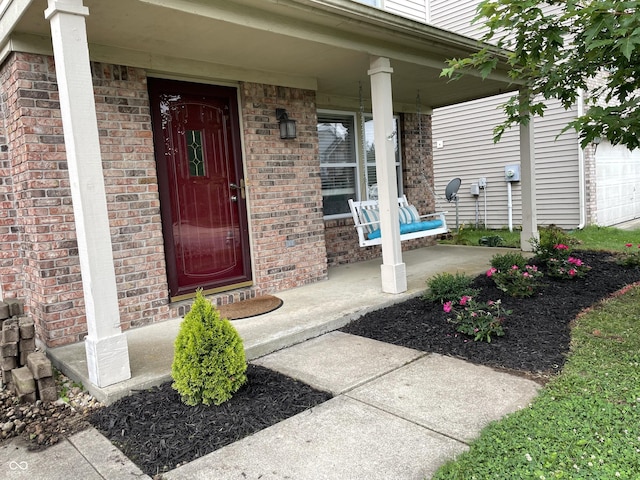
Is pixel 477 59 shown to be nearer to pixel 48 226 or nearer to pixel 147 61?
pixel 147 61

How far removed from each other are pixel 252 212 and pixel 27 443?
9.68ft

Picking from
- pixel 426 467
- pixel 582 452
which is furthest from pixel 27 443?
pixel 582 452

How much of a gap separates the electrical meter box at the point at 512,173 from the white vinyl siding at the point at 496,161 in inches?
7.0

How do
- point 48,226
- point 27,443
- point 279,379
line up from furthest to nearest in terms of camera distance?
1. point 48,226
2. point 279,379
3. point 27,443

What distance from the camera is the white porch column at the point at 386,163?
14.9ft

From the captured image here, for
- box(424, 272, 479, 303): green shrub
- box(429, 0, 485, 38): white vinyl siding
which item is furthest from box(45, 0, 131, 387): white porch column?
box(429, 0, 485, 38): white vinyl siding

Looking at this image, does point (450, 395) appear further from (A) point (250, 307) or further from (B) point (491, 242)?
(B) point (491, 242)

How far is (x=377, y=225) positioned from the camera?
583cm

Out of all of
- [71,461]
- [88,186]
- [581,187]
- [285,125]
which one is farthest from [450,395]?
[581,187]

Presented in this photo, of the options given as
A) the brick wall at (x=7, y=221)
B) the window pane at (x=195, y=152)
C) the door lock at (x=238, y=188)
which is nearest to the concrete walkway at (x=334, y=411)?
the brick wall at (x=7, y=221)

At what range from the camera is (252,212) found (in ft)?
16.1

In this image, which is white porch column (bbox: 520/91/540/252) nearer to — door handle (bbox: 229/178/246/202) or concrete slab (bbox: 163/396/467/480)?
door handle (bbox: 229/178/246/202)

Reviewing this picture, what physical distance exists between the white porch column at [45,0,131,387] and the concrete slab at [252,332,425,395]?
3.45 feet

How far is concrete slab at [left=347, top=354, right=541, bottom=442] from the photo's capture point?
2383mm
